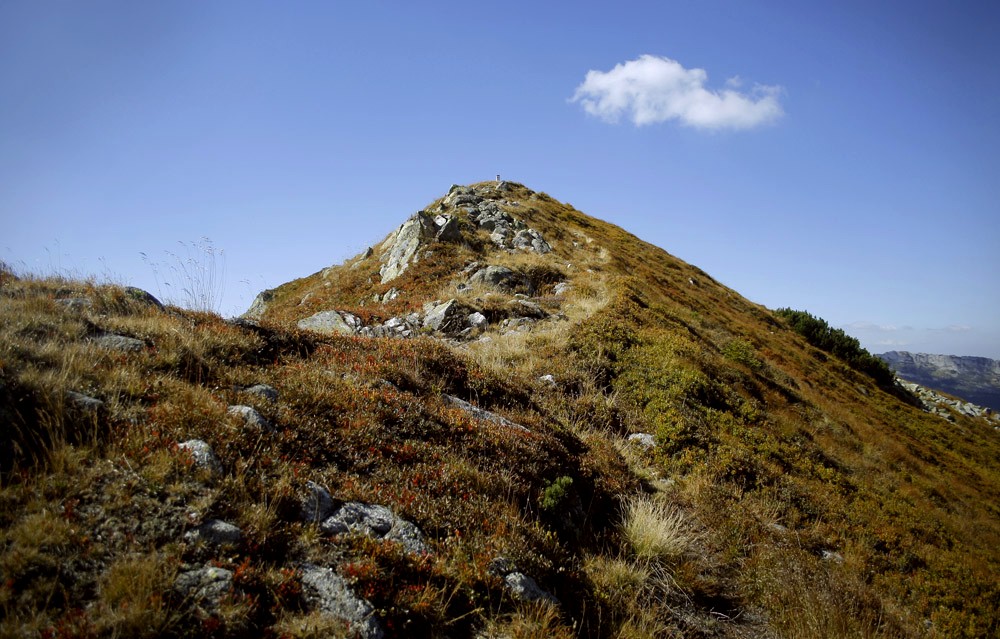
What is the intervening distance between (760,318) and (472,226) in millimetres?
20995

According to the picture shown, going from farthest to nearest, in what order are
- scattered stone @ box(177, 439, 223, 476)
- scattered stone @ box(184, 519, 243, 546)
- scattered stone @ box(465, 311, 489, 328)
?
scattered stone @ box(465, 311, 489, 328) → scattered stone @ box(177, 439, 223, 476) → scattered stone @ box(184, 519, 243, 546)

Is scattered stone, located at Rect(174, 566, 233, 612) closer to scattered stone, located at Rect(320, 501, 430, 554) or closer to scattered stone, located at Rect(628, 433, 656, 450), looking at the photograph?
scattered stone, located at Rect(320, 501, 430, 554)

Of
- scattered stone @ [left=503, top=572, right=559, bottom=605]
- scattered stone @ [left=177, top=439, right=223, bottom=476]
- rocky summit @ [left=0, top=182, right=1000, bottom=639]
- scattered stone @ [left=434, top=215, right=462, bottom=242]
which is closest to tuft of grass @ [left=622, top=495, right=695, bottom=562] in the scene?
rocky summit @ [left=0, top=182, right=1000, bottom=639]

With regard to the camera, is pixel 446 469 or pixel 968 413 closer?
pixel 446 469

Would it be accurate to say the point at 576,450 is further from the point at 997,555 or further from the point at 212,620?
the point at 997,555

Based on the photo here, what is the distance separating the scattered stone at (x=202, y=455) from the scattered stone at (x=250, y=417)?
24.2 inches

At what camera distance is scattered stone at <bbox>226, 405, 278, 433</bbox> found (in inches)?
208

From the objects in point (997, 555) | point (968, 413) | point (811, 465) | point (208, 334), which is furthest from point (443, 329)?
point (968, 413)

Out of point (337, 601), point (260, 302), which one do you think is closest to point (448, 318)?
point (337, 601)

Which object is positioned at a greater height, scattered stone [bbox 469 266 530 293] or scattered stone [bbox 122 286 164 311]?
scattered stone [bbox 469 266 530 293]

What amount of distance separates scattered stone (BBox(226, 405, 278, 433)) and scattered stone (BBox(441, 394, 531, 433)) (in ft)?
10.5

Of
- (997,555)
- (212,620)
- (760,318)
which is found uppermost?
(760,318)

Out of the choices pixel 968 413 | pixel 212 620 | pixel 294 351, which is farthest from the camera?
pixel 968 413

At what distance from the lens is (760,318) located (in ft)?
105
